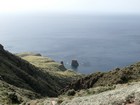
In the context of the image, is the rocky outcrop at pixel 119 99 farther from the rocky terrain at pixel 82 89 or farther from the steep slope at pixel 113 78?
the steep slope at pixel 113 78

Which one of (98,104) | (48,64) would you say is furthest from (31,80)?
(48,64)

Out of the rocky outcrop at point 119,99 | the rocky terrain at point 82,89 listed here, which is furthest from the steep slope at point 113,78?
the rocky outcrop at point 119,99

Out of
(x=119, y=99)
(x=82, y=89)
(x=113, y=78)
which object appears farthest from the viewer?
(x=113, y=78)

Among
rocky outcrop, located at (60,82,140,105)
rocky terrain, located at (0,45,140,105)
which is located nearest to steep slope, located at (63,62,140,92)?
rocky terrain, located at (0,45,140,105)

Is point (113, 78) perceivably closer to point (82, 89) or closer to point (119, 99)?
point (82, 89)

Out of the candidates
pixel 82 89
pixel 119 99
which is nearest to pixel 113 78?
pixel 82 89

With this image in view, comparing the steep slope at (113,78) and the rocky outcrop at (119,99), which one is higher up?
the rocky outcrop at (119,99)

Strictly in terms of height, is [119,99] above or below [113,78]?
above

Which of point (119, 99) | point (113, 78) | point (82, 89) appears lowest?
point (82, 89)

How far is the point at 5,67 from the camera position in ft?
256

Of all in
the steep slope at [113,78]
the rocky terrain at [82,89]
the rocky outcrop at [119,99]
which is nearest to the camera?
the rocky outcrop at [119,99]

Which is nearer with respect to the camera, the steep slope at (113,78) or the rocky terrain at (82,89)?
→ the rocky terrain at (82,89)

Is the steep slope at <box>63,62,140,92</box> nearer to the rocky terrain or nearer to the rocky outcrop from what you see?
the rocky terrain

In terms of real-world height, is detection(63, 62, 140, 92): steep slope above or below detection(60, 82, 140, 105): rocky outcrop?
below
